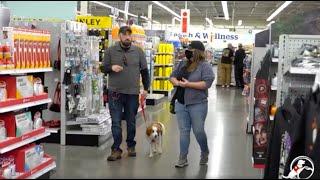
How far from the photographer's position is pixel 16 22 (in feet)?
21.9

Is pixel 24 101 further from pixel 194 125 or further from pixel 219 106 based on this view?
pixel 219 106

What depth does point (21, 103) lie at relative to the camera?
4516 mm

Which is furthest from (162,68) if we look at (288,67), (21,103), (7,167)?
(288,67)

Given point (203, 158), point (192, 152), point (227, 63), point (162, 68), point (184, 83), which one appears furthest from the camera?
point (227, 63)

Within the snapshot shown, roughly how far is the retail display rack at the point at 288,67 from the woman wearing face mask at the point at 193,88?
1322 millimetres

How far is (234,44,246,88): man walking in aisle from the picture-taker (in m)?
17.7

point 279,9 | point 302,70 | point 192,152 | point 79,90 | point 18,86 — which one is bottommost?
point 192,152

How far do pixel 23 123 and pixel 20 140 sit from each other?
0.19 meters

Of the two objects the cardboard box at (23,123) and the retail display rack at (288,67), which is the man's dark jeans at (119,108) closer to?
the cardboard box at (23,123)

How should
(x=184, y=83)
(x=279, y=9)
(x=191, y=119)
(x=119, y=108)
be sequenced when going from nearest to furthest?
(x=184, y=83) → (x=191, y=119) → (x=119, y=108) → (x=279, y=9)

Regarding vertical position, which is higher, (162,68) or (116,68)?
(116,68)

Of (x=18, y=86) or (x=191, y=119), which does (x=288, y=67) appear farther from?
(x=18, y=86)

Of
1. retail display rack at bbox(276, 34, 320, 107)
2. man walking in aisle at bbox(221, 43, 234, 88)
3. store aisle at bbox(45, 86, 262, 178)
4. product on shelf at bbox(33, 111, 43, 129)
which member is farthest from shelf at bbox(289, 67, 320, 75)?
man walking in aisle at bbox(221, 43, 234, 88)

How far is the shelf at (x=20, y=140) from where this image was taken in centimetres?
426
